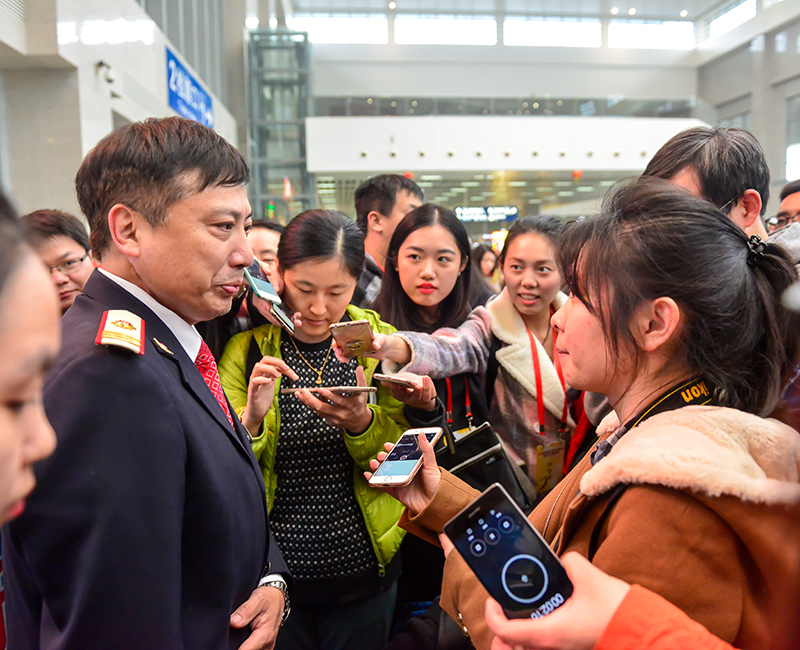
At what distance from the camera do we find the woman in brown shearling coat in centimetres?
80

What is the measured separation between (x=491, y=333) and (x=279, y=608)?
1438 mm

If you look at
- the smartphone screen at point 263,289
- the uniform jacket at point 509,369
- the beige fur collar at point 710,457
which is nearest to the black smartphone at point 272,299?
the smartphone screen at point 263,289

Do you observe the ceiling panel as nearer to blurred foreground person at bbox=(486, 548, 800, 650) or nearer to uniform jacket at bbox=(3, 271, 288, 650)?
uniform jacket at bbox=(3, 271, 288, 650)

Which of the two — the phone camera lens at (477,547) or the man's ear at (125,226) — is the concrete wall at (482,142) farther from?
the phone camera lens at (477,547)

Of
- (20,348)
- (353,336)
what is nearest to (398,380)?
(353,336)

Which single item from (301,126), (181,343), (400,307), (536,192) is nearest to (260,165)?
(301,126)

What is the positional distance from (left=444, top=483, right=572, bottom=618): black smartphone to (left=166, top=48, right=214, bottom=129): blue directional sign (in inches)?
314

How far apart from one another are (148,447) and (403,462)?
69 cm

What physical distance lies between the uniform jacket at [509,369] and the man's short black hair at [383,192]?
158 cm

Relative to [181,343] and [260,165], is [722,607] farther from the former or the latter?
[260,165]

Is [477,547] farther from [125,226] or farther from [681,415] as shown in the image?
[125,226]

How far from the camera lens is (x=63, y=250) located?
249cm

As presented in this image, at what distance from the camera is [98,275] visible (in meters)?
1.11

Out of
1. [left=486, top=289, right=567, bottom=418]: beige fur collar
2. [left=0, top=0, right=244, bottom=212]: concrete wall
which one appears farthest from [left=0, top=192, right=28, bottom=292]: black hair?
[left=0, top=0, right=244, bottom=212]: concrete wall
